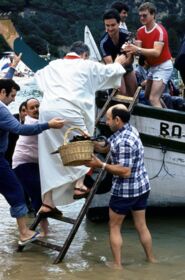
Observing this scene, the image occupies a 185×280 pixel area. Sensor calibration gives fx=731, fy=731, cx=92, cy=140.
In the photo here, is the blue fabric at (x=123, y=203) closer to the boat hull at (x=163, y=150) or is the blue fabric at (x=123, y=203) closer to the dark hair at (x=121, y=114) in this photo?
the dark hair at (x=121, y=114)

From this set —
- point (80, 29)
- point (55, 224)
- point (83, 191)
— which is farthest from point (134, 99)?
point (80, 29)

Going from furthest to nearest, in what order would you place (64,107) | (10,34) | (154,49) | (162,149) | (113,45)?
(10,34) → (113,45) → (162,149) → (154,49) → (64,107)

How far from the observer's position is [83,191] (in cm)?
716

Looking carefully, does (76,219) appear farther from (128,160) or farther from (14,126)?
(14,126)

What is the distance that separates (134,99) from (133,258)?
5.68 ft

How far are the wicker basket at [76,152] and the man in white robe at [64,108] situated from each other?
0.53 meters

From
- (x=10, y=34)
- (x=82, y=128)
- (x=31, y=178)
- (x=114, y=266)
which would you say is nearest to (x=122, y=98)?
(x=82, y=128)

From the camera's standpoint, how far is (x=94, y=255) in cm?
754

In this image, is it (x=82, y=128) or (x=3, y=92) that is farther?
(x=3, y=92)

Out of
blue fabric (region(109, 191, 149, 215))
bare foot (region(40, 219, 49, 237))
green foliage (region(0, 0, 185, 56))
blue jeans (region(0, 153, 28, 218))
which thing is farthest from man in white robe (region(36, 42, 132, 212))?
green foliage (region(0, 0, 185, 56))

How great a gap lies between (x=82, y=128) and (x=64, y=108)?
0.86 feet

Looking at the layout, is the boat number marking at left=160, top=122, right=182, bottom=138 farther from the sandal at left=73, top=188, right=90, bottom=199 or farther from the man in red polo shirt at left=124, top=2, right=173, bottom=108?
the sandal at left=73, top=188, right=90, bottom=199

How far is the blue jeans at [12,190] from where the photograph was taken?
7.14 m

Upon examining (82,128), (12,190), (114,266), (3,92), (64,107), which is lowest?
(114,266)
